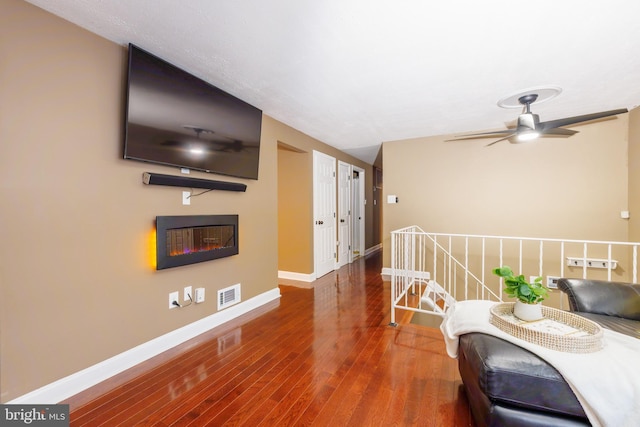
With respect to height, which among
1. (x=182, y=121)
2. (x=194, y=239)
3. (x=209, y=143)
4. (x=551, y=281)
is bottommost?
(x=551, y=281)

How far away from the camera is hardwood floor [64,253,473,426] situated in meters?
1.51

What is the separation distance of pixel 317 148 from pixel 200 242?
2.58m

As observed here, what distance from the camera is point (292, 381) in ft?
5.96

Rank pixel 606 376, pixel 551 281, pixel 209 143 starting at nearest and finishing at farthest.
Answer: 1. pixel 606 376
2. pixel 209 143
3. pixel 551 281

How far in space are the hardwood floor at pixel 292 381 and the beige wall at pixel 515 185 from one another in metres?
2.22

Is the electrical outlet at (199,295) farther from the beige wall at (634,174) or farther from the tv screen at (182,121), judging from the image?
the beige wall at (634,174)

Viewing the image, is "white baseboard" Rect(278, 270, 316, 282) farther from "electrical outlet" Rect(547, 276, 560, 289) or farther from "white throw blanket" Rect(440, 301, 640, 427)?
"electrical outlet" Rect(547, 276, 560, 289)

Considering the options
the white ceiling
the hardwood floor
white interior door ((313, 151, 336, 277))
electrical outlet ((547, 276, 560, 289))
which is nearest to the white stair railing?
electrical outlet ((547, 276, 560, 289))

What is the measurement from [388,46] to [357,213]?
4.34 meters

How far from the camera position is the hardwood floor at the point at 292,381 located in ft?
4.95

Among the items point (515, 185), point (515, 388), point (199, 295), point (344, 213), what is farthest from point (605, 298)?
point (344, 213)

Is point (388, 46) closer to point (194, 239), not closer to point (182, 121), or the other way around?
point (182, 121)

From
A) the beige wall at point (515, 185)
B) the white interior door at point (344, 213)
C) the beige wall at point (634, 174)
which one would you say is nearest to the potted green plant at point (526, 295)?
the beige wall at point (515, 185)

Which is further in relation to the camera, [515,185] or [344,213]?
[344,213]
